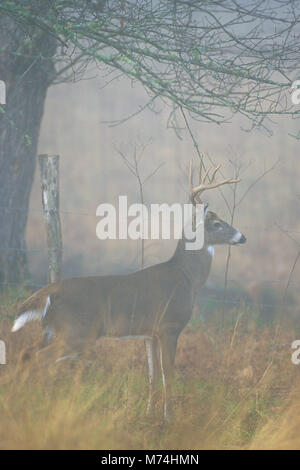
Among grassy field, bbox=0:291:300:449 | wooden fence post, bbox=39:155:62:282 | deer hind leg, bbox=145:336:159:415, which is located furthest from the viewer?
wooden fence post, bbox=39:155:62:282

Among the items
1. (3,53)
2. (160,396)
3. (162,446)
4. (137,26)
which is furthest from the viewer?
(3,53)

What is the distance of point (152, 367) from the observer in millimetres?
5035

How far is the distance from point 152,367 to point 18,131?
14.2ft

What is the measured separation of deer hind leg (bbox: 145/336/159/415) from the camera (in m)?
4.69

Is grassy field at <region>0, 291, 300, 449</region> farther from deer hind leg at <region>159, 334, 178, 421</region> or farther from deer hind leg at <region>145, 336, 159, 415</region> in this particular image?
deer hind leg at <region>159, 334, 178, 421</region>

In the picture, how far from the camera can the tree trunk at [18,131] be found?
7.79 meters

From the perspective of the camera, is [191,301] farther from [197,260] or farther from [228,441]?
[228,441]

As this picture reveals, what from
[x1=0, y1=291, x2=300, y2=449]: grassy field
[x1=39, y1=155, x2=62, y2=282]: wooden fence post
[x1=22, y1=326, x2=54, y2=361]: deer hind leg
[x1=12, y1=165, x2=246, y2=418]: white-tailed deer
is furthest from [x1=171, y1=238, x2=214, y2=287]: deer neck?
[x1=39, y1=155, x2=62, y2=282]: wooden fence post

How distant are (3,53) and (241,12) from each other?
11.2 feet

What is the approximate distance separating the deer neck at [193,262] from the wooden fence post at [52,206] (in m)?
1.62

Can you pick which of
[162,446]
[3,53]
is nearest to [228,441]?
[162,446]

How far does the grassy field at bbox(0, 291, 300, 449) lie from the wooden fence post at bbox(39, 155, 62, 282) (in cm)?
72

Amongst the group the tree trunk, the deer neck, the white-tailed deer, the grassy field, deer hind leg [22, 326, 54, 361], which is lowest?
the grassy field

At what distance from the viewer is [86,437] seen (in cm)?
364
